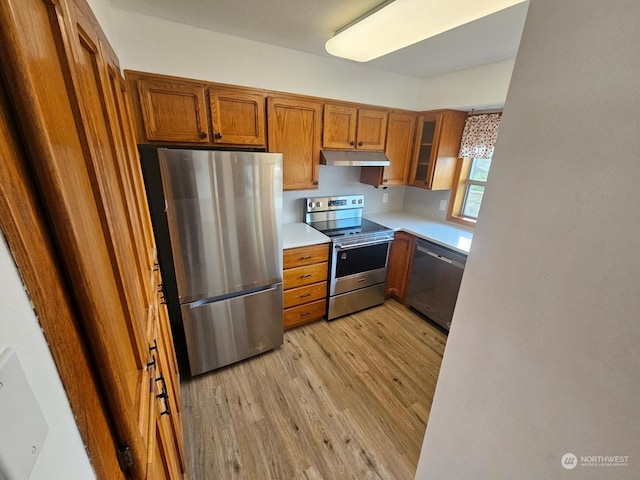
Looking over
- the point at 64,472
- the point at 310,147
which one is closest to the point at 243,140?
the point at 310,147

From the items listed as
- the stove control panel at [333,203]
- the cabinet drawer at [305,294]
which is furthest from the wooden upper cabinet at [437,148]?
the cabinet drawer at [305,294]

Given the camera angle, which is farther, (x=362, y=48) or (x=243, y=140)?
(x=243, y=140)

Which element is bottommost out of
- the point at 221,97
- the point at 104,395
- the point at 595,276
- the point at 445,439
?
the point at 445,439

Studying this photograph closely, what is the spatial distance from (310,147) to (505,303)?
2.04 meters

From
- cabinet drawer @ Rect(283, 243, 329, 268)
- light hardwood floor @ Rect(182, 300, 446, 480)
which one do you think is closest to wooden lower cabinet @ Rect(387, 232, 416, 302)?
light hardwood floor @ Rect(182, 300, 446, 480)

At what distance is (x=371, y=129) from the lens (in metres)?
2.66

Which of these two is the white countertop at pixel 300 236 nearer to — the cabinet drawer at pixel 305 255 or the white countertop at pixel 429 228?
the cabinet drawer at pixel 305 255

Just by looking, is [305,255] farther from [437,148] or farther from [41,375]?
[41,375]

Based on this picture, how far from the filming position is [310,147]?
7.81 ft

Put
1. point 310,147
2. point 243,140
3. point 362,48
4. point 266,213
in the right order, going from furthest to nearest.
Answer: point 310,147
point 243,140
point 266,213
point 362,48

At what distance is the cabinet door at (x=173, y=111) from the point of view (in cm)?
175

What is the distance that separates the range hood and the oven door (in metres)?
0.76

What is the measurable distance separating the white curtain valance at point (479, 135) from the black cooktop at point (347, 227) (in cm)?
114

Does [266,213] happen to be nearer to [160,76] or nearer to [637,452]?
[160,76]
